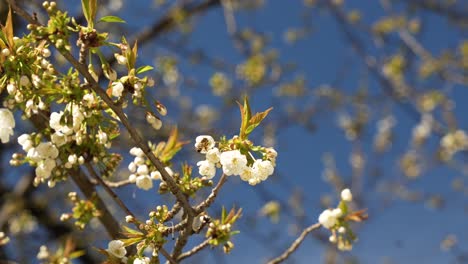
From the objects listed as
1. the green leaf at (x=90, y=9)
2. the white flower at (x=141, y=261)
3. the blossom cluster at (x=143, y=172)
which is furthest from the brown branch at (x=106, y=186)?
the green leaf at (x=90, y=9)

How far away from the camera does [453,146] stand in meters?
6.16

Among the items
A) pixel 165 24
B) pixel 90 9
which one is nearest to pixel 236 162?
pixel 90 9

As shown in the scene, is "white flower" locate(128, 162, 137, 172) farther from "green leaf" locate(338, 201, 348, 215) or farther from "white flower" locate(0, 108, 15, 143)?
"green leaf" locate(338, 201, 348, 215)

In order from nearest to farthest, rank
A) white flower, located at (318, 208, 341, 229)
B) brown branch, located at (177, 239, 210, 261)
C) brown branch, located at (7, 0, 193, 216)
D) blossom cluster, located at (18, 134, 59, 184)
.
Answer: brown branch, located at (7, 0, 193, 216), blossom cluster, located at (18, 134, 59, 184), brown branch, located at (177, 239, 210, 261), white flower, located at (318, 208, 341, 229)

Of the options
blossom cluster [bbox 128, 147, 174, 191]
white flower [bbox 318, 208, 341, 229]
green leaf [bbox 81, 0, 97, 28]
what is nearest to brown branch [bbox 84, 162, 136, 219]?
blossom cluster [bbox 128, 147, 174, 191]

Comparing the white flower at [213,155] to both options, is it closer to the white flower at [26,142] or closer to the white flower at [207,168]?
the white flower at [207,168]

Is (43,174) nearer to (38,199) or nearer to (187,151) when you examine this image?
(187,151)

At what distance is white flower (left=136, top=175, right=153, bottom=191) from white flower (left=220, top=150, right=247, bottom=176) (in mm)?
431

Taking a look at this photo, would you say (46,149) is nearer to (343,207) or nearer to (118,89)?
(118,89)

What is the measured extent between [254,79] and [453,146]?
8.79ft

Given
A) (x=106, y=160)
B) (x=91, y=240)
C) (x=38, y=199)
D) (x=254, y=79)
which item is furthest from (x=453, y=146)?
(x=106, y=160)

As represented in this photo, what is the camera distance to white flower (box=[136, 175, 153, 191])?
1582 mm

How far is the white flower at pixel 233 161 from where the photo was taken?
121 cm

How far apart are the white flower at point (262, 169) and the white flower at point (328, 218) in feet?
1.72
